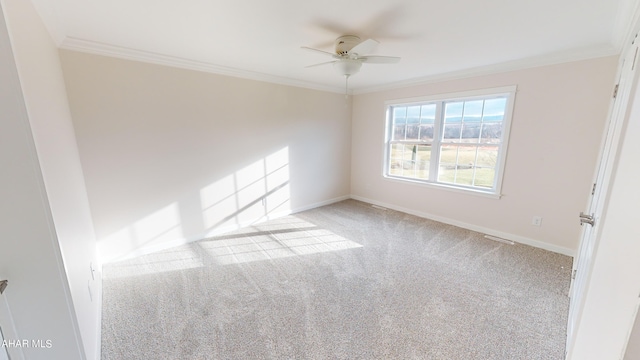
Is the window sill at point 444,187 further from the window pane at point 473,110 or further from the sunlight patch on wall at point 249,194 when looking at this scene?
the sunlight patch on wall at point 249,194

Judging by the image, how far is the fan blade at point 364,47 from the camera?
6.48ft

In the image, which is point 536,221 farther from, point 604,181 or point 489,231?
point 604,181

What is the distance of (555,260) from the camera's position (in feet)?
8.87

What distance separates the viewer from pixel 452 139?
146 inches

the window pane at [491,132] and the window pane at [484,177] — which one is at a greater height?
the window pane at [491,132]

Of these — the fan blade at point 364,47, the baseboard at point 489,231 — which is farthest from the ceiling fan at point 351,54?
the baseboard at point 489,231

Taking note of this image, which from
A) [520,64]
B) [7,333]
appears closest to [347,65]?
[520,64]

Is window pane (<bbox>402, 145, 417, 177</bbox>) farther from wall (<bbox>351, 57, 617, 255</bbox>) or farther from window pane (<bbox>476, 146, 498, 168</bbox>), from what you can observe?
window pane (<bbox>476, 146, 498, 168</bbox>)

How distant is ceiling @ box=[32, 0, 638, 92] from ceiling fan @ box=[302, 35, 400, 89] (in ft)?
0.23

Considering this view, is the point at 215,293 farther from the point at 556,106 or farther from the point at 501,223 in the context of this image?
the point at 556,106

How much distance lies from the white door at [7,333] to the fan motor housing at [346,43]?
258 centimetres

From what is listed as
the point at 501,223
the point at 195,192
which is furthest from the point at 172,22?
the point at 501,223

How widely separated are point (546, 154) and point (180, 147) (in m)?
4.50

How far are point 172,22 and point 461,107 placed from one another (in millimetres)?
3722
